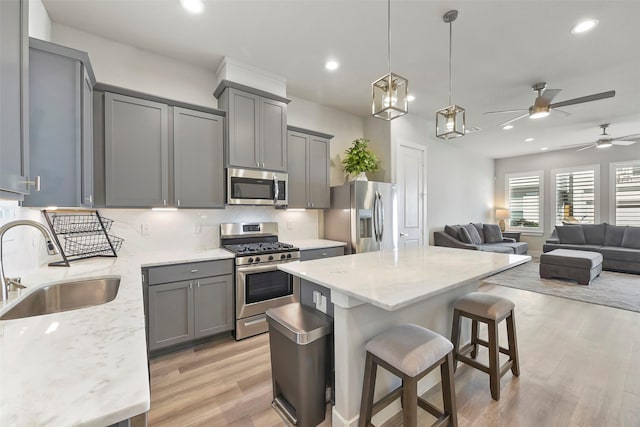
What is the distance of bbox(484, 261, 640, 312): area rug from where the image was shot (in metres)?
3.89

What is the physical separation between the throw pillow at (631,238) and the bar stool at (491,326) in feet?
20.3

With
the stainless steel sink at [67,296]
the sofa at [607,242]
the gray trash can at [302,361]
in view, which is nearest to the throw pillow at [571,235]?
the sofa at [607,242]

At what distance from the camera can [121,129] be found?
99.9 inches

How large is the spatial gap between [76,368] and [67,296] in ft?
4.33

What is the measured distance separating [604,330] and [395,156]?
129 inches

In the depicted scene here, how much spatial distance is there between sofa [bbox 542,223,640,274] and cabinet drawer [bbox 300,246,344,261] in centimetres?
571

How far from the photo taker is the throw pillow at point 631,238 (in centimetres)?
571

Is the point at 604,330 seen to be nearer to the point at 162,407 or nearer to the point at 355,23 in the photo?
the point at 355,23

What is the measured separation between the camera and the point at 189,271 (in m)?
2.56

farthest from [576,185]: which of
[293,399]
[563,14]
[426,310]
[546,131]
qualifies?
[293,399]

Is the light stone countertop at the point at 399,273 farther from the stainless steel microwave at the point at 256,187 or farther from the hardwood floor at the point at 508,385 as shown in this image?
the stainless steel microwave at the point at 256,187

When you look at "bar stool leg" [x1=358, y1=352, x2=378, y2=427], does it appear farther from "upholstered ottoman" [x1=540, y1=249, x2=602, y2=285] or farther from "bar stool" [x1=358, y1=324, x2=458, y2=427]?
"upholstered ottoman" [x1=540, y1=249, x2=602, y2=285]

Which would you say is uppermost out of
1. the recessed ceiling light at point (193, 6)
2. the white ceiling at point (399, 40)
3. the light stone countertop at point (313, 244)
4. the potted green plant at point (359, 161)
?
the white ceiling at point (399, 40)

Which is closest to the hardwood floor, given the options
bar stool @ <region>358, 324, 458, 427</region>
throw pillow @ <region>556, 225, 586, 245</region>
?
bar stool @ <region>358, 324, 458, 427</region>
